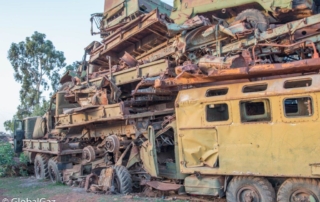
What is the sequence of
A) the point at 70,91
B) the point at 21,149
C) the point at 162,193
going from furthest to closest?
the point at 21,149, the point at 70,91, the point at 162,193

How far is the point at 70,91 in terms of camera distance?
34.6ft

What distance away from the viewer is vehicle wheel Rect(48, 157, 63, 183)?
995 cm

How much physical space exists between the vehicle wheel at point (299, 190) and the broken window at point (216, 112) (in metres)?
1.75

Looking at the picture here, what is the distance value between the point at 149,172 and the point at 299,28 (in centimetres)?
449

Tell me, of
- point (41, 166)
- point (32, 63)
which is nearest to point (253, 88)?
point (41, 166)

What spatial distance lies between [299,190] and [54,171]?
737 cm

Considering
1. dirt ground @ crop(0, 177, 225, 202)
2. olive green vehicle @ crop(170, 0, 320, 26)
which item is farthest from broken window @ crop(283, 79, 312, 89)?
dirt ground @ crop(0, 177, 225, 202)

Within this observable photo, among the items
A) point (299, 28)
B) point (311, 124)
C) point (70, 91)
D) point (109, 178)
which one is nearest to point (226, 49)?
point (299, 28)

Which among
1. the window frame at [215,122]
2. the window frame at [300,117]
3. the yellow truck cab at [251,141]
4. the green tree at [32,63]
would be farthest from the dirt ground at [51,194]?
the green tree at [32,63]

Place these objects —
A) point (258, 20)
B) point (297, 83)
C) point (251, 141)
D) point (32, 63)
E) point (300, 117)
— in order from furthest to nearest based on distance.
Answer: point (32, 63)
point (258, 20)
point (297, 83)
point (251, 141)
point (300, 117)

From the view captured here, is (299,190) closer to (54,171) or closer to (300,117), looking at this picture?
(300,117)

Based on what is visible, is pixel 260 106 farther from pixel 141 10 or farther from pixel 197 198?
pixel 141 10

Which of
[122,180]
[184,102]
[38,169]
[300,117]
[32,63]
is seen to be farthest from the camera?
[32,63]

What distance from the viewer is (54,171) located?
10094mm
